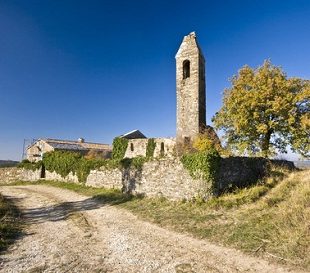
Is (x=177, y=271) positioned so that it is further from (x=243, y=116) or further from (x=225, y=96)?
(x=225, y=96)

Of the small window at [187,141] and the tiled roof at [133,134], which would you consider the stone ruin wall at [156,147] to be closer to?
the small window at [187,141]

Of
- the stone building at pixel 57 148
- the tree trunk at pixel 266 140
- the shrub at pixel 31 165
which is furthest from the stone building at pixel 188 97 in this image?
the stone building at pixel 57 148

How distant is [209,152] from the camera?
521 inches

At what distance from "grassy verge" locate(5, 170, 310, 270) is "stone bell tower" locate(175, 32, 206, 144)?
1029 centimetres

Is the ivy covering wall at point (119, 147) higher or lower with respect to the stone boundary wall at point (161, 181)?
higher

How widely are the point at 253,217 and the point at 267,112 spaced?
12.2 metres

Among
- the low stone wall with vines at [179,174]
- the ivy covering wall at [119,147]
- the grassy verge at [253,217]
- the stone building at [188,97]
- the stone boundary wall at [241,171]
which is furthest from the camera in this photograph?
the ivy covering wall at [119,147]

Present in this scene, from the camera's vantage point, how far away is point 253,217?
951cm

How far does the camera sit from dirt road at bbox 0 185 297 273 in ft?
20.5

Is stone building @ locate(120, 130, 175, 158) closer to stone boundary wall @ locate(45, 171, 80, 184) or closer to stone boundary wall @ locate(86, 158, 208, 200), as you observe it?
stone boundary wall @ locate(45, 171, 80, 184)

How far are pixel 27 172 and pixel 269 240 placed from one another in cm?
3163

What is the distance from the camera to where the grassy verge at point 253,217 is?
284 inches

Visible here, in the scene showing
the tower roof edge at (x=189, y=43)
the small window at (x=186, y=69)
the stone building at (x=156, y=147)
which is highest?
the tower roof edge at (x=189, y=43)

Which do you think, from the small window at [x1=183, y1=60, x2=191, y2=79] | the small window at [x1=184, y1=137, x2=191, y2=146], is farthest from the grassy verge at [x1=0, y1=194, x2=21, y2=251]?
the small window at [x1=183, y1=60, x2=191, y2=79]
